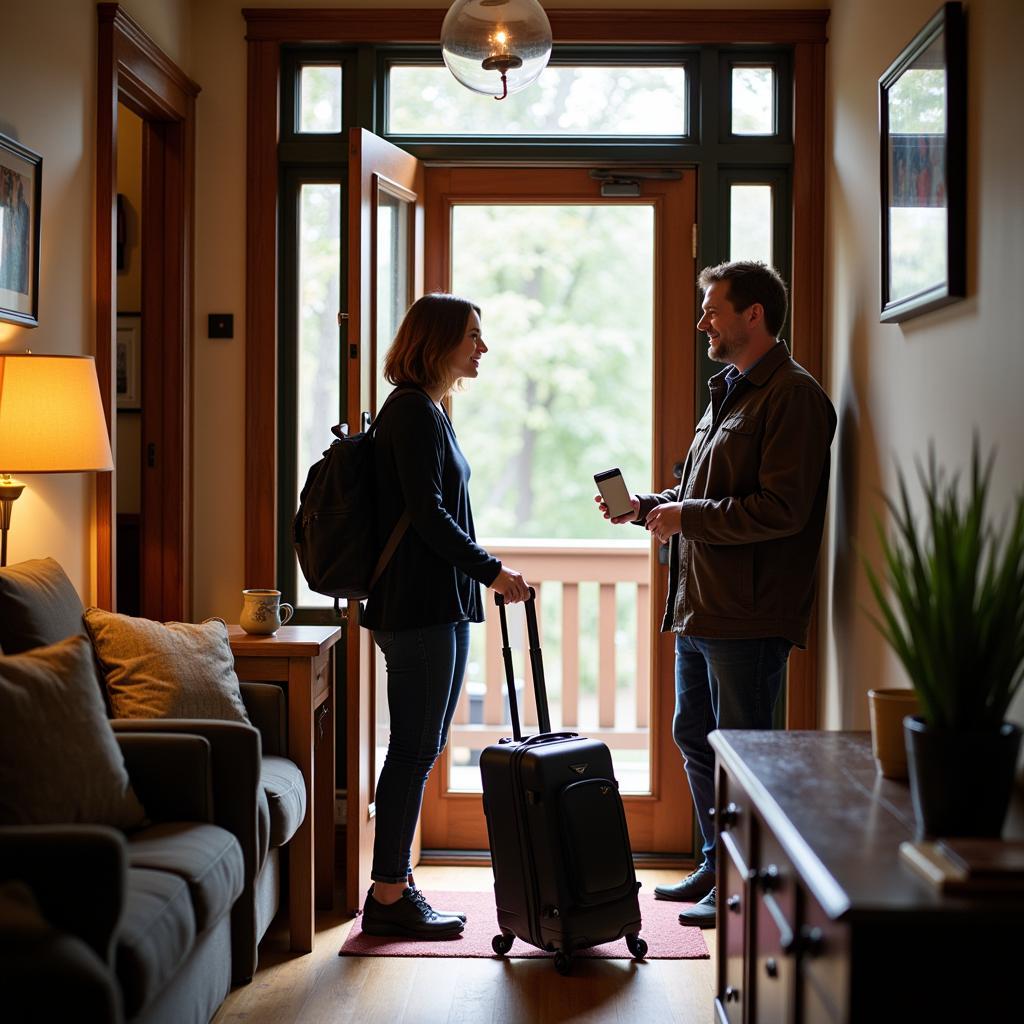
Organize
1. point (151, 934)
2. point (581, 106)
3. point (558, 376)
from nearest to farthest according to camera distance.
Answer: point (151, 934)
point (581, 106)
point (558, 376)

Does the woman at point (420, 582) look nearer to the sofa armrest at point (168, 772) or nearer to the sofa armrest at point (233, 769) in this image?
the sofa armrest at point (233, 769)

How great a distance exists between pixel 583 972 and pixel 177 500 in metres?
1.81

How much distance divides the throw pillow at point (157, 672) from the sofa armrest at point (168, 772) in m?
0.25

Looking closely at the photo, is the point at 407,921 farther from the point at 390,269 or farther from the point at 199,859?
the point at 390,269

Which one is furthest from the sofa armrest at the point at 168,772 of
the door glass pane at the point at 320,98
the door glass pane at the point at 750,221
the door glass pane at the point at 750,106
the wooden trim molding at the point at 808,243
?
the door glass pane at the point at 750,106

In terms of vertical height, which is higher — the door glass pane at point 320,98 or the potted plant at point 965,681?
the door glass pane at point 320,98

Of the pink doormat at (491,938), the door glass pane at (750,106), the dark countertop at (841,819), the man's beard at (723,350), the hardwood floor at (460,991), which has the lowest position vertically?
the hardwood floor at (460,991)

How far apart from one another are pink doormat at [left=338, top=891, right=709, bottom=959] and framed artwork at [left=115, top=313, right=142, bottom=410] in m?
1.70

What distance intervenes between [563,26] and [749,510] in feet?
5.74

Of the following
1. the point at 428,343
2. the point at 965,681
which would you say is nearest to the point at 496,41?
the point at 428,343

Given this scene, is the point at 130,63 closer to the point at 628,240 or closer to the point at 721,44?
the point at 721,44

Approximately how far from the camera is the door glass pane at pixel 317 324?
3.82 metres

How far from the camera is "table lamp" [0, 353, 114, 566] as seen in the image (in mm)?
2479

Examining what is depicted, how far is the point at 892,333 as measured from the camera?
114 inches
